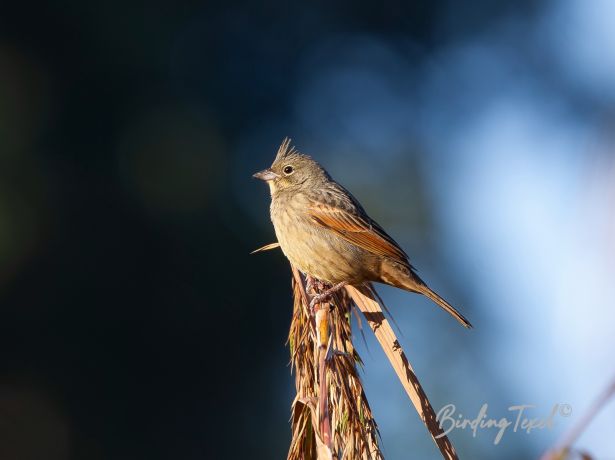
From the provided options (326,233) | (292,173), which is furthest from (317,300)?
(292,173)

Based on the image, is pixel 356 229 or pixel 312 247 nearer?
pixel 312 247

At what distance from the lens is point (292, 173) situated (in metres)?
5.73

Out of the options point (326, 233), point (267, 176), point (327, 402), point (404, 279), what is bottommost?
point (327, 402)

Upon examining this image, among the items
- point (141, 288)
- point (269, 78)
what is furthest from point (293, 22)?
point (141, 288)

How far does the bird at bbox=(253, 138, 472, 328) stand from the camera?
16.5 ft

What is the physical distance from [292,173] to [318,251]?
0.78 metres

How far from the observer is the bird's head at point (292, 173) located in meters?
5.71

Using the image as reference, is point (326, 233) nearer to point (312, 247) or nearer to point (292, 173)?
point (312, 247)

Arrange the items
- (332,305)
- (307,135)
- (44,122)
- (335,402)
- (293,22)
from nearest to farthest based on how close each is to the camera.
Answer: (335,402)
(332,305)
(44,122)
(307,135)
(293,22)

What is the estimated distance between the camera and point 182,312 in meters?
10.6

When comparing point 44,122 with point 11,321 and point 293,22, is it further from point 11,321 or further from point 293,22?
point 293,22

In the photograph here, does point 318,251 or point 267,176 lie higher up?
point 267,176

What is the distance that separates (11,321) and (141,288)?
150 cm

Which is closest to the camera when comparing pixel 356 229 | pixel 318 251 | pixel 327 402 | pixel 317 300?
pixel 327 402
